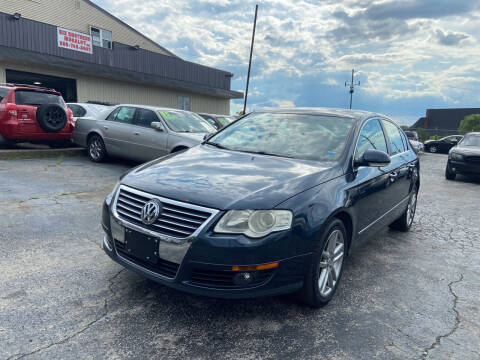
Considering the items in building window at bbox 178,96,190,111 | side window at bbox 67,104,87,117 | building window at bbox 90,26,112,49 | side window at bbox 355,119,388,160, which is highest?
building window at bbox 90,26,112,49

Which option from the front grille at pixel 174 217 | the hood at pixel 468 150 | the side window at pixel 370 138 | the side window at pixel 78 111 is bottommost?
the front grille at pixel 174 217

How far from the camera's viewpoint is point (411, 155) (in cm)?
508

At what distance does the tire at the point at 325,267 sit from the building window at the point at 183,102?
71.6ft

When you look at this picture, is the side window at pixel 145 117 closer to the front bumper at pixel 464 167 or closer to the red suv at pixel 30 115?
the red suv at pixel 30 115

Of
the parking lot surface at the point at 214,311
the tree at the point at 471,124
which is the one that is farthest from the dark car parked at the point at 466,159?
the tree at the point at 471,124

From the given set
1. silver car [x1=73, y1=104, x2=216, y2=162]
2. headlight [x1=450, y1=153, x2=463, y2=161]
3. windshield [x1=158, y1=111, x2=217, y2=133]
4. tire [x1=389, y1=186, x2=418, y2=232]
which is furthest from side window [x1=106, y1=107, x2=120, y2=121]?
headlight [x1=450, y1=153, x2=463, y2=161]

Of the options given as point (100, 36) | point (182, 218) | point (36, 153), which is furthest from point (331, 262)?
point (100, 36)

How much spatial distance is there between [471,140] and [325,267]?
35.6 ft

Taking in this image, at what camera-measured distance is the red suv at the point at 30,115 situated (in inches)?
326

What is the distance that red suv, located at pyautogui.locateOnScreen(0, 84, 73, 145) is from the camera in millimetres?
8289

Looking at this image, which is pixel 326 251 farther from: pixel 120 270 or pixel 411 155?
pixel 411 155

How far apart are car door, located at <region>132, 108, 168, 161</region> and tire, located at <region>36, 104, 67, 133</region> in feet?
6.58

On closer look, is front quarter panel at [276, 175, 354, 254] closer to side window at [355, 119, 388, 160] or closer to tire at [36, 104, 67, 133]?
side window at [355, 119, 388, 160]

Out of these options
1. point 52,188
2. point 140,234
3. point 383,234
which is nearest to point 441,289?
point 383,234
